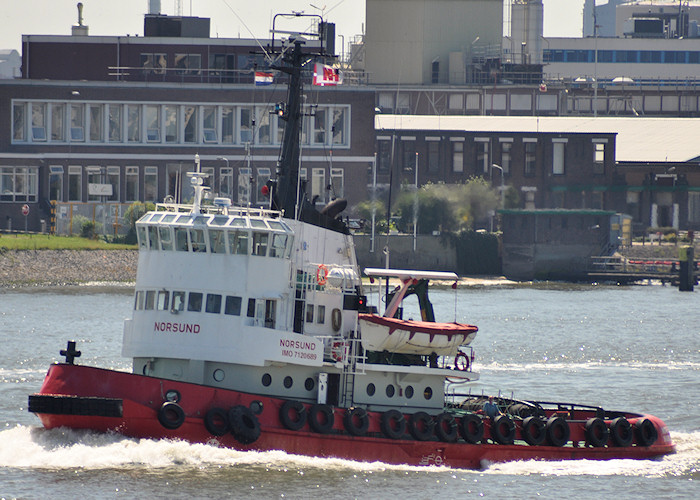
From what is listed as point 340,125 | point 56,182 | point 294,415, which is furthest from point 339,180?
point 294,415

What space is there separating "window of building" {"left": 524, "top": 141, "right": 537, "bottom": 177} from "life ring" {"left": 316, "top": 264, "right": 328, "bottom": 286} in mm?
73867

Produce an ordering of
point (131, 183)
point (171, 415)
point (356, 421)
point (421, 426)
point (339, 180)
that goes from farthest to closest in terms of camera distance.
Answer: point (339, 180) < point (131, 183) < point (421, 426) < point (356, 421) < point (171, 415)

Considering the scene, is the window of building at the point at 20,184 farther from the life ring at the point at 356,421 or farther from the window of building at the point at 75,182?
the life ring at the point at 356,421

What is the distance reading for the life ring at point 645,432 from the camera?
31.6 meters

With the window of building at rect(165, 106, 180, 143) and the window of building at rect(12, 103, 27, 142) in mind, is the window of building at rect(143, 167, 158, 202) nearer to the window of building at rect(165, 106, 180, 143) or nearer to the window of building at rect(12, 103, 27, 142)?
the window of building at rect(165, 106, 180, 143)

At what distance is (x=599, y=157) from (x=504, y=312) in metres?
40.0

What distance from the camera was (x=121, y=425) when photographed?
25.5m

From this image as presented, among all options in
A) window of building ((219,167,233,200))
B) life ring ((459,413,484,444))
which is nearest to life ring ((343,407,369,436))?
life ring ((459,413,484,444))

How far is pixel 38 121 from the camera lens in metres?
83.6

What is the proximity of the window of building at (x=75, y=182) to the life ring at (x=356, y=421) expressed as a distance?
58725mm

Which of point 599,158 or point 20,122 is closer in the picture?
point 20,122

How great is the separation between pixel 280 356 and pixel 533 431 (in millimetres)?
6891

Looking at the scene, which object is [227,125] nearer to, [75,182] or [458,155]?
[75,182]

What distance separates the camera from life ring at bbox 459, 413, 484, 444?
95.8 ft
